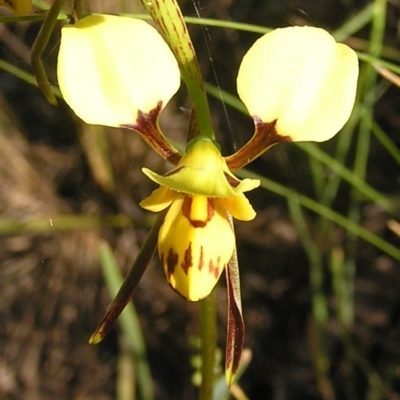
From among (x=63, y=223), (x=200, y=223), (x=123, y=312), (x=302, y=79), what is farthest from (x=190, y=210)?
(x=63, y=223)

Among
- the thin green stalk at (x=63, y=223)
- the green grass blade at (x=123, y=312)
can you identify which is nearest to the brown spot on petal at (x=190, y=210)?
the green grass blade at (x=123, y=312)

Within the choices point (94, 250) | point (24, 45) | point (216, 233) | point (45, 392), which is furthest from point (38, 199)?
point (216, 233)

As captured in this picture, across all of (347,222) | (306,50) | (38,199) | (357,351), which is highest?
(306,50)

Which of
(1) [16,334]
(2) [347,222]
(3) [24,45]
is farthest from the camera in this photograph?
(1) [16,334]

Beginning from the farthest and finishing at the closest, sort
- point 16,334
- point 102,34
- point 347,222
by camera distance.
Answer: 1. point 16,334
2. point 347,222
3. point 102,34

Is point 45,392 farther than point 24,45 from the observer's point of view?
Yes

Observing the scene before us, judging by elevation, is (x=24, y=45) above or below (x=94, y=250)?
above

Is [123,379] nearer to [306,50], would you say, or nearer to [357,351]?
[357,351]

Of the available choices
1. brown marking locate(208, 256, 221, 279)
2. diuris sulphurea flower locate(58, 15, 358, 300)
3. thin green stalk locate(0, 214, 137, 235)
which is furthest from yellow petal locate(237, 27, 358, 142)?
thin green stalk locate(0, 214, 137, 235)

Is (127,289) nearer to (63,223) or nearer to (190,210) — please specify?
(190,210)
